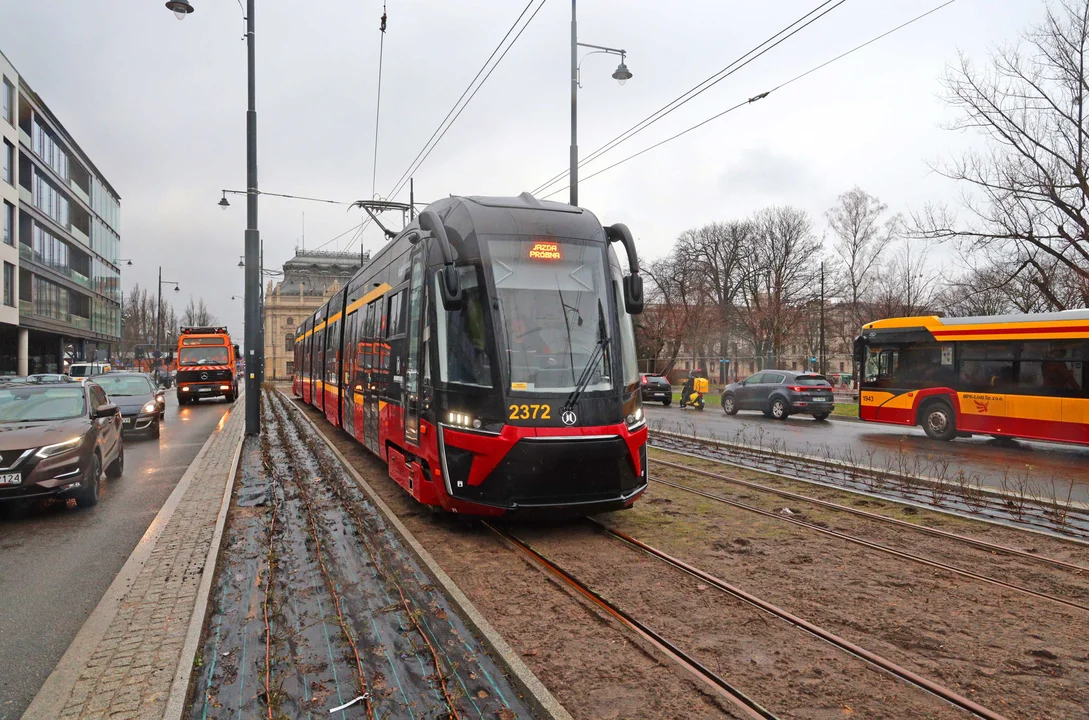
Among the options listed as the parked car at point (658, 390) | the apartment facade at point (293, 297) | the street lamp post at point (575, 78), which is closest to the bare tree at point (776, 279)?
the parked car at point (658, 390)

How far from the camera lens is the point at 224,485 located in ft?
33.0

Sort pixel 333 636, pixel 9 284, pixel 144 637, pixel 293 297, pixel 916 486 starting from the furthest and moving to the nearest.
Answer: pixel 293 297, pixel 9 284, pixel 916 486, pixel 333 636, pixel 144 637

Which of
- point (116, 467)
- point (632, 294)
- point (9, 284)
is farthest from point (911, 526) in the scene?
point (9, 284)

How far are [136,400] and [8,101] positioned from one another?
1153 inches

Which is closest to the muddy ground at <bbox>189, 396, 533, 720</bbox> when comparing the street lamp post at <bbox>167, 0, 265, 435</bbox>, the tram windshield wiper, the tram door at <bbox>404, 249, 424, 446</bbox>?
the tram door at <bbox>404, 249, 424, 446</bbox>

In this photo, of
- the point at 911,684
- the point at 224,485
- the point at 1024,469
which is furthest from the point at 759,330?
the point at 911,684

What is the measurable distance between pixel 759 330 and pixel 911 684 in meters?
46.7

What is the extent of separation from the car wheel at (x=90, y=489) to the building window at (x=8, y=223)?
3531cm

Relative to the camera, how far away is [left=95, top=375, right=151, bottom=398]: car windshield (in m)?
17.9

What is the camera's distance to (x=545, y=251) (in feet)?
23.7

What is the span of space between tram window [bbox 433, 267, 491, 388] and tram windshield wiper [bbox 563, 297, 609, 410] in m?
0.80

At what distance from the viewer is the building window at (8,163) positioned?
3594 cm

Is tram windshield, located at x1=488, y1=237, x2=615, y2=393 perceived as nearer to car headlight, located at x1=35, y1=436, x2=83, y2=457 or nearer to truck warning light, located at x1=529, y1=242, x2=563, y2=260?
truck warning light, located at x1=529, y1=242, x2=563, y2=260

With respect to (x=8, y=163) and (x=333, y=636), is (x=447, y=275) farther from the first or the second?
(x=8, y=163)
